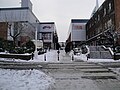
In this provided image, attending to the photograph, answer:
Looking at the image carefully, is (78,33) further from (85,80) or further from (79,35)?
(85,80)

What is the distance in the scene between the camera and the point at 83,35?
92188mm

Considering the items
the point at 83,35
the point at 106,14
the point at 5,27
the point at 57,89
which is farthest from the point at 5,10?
the point at 57,89

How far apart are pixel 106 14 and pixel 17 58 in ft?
102

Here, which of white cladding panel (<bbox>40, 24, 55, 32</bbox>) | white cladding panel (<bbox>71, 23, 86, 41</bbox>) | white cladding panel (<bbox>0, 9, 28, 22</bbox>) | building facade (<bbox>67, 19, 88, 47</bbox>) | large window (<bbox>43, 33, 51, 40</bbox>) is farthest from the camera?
white cladding panel (<bbox>40, 24, 55, 32</bbox>)

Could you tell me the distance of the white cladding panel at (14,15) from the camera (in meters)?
82.8

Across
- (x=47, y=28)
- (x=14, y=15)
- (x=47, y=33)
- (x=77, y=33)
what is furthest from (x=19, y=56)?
(x=47, y=28)

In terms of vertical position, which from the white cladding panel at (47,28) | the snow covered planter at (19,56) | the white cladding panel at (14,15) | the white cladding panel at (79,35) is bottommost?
the snow covered planter at (19,56)

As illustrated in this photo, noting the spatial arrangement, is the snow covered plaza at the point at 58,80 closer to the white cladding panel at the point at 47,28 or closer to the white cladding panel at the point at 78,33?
the white cladding panel at the point at 78,33

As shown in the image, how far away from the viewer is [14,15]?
8412 centimetres

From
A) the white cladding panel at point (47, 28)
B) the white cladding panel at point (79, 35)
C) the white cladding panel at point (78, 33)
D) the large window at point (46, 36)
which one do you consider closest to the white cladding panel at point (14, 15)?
the white cladding panel at point (78, 33)

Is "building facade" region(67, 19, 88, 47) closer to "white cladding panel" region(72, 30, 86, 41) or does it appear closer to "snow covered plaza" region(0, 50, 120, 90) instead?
"white cladding panel" region(72, 30, 86, 41)

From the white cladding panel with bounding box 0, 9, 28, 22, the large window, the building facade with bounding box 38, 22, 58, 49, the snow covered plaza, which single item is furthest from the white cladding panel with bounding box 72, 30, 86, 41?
the snow covered plaza

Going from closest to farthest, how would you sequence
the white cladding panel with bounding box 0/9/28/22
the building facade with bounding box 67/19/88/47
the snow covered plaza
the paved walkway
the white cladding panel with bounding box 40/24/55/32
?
the snow covered plaza < the paved walkway < the white cladding panel with bounding box 0/9/28/22 < the building facade with bounding box 67/19/88/47 < the white cladding panel with bounding box 40/24/55/32

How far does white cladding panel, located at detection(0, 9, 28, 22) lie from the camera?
82.8 m
